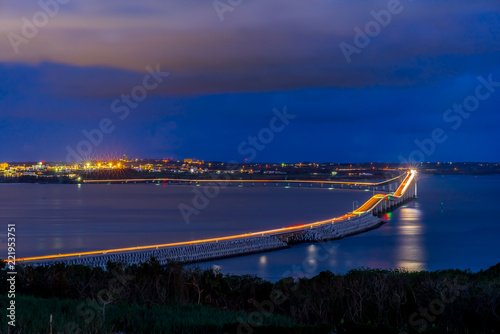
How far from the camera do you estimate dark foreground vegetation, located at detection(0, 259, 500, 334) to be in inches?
271

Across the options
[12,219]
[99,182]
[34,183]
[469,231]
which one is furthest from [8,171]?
[469,231]

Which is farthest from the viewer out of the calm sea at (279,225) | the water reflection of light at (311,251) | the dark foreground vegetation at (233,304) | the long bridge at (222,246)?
the water reflection of light at (311,251)

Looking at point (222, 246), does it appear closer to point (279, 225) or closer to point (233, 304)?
point (233, 304)

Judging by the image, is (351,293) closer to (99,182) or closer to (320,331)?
(320,331)

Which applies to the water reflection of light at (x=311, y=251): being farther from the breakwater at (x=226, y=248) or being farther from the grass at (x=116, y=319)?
the grass at (x=116, y=319)

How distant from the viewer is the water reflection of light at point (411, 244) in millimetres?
26484

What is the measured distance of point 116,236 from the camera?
1346 inches

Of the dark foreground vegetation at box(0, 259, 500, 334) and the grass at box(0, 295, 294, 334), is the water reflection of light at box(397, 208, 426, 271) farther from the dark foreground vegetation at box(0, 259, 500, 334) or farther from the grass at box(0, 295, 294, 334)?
the grass at box(0, 295, 294, 334)

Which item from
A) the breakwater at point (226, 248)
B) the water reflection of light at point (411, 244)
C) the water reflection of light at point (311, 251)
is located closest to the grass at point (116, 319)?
the breakwater at point (226, 248)

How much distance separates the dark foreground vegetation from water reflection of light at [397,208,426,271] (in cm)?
1488

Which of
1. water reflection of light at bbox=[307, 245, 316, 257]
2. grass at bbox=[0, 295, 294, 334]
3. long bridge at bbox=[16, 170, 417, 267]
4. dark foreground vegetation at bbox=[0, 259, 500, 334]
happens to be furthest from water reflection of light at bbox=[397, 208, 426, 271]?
grass at bbox=[0, 295, 294, 334]

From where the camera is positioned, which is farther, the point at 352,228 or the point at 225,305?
the point at 352,228

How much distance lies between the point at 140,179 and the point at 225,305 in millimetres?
125482

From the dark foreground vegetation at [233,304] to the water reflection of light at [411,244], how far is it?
1488 centimetres
